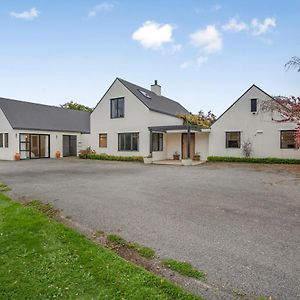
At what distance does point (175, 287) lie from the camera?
2.91 meters

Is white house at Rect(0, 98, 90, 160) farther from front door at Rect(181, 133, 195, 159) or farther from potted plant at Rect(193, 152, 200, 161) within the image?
potted plant at Rect(193, 152, 200, 161)

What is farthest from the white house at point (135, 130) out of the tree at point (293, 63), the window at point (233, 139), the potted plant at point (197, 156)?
the tree at point (293, 63)

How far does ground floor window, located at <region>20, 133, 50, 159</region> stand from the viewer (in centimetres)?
2394

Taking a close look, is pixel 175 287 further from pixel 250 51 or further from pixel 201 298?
pixel 250 51

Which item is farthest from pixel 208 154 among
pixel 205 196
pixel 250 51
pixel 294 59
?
pixel 205 196

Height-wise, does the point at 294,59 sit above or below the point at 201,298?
above

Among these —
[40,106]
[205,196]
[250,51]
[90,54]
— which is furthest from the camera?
[40,106]

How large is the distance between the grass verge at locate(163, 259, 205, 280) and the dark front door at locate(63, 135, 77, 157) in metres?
25.9

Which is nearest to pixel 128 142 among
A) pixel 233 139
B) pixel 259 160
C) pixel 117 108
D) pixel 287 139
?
pixel 117 108

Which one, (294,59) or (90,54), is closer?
(294,59)

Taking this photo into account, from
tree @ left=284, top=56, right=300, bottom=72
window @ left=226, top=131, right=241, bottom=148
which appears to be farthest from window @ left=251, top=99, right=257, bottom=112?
tree @ left=284, top=56, right=300, bottom=72

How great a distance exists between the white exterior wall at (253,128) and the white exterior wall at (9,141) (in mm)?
17855

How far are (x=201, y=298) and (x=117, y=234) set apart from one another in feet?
7.66

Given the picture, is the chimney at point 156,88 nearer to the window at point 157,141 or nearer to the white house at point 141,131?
the white house at point 141,131
